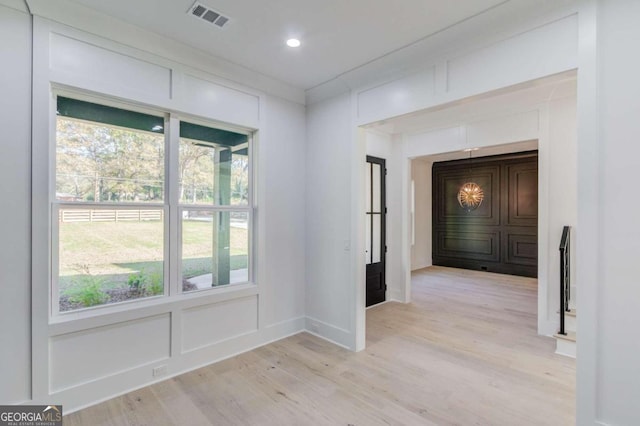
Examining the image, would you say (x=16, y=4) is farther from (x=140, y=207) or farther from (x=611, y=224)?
(x=611, y=224)

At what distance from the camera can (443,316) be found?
183 inches

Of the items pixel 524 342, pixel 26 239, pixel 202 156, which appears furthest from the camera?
pixel 524 342

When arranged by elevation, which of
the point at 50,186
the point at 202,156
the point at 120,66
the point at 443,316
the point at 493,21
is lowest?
the point at 443,316

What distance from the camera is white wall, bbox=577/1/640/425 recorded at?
189cm

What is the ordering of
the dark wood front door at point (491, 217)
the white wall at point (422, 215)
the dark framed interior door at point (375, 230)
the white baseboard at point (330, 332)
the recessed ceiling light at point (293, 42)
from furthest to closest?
the white wall at point (422, 215), the dark wood front door at point (491, 217), the dark framed interior door at point (375, 230), the white baseboard at point (330, 332), the recessed ceiling light at point (293, 42)

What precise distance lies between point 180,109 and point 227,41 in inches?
30.3

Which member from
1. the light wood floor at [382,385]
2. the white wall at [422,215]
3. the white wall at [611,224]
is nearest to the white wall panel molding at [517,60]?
the white wall at [611,224]

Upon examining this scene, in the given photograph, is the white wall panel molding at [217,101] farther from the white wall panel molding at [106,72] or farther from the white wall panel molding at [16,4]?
the white wall panel molding at [16,4]

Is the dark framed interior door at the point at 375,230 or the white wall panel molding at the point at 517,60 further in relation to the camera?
the dark framed interior door at the point at 375,230

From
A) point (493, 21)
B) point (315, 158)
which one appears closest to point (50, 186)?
point (315, 158)

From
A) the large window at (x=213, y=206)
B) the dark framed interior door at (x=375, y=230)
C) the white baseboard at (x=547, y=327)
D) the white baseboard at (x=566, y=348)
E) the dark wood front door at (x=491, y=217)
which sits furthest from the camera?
the dark wood front door at (x=491, y=217)

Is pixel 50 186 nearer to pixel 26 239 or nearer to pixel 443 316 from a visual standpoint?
pixel 26 239

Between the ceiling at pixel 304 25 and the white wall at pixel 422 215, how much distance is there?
19.8ft

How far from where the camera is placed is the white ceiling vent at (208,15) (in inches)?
90.6
